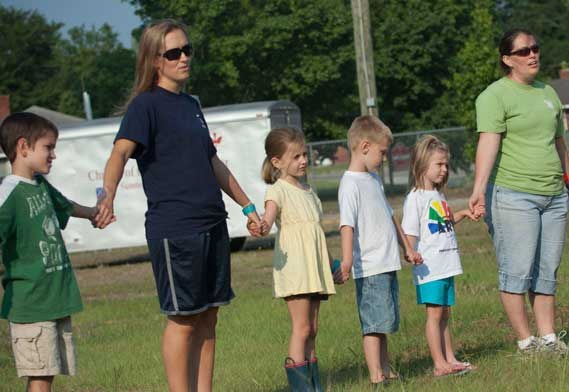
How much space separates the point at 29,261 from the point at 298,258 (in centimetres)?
164

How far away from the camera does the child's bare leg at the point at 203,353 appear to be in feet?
19.7

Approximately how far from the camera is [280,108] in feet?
74.3

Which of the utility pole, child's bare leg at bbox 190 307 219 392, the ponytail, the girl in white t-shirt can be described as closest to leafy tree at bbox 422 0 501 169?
the utility pole

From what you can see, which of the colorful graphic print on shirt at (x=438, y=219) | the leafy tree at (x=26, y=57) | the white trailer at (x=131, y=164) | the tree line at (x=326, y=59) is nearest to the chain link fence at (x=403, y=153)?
the tree line at (x=326, y=59)

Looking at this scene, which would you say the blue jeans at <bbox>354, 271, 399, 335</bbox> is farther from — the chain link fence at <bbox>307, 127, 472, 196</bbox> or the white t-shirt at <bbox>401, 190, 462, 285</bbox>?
the chain link fence at <bbox>307, 127, 472, 196</bbox>

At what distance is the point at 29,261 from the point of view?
5703 mm

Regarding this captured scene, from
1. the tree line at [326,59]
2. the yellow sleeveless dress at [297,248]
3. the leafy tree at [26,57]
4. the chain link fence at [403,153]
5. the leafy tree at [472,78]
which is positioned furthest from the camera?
the leafy tree at [26,57]

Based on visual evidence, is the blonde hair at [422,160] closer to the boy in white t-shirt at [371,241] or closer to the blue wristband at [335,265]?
the boy in white t-shirt at [371,241]

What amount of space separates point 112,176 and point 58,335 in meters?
0.86

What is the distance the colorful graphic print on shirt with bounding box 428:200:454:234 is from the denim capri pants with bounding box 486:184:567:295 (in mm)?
350

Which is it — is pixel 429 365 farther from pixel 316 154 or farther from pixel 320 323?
pixel 316 154

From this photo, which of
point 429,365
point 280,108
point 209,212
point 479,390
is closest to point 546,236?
point 429,365

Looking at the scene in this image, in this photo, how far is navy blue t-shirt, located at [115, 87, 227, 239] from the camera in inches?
226

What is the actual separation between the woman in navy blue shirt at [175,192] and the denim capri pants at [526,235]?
2.25m
